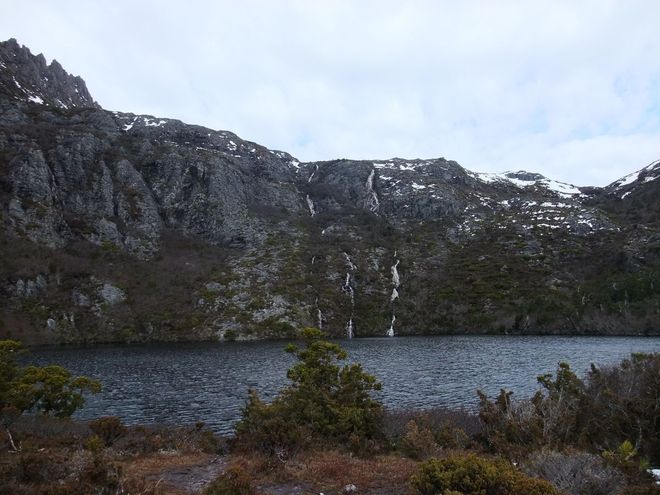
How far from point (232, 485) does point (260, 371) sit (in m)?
52.1

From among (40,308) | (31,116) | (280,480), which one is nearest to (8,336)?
(40,308)

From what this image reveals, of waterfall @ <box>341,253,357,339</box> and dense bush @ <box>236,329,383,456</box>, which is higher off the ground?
waterfall @ <box>341,253,357,339</box>

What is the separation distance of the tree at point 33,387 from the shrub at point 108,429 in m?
4.28

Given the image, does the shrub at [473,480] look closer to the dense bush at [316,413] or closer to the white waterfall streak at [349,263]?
the dense bush at [316,413]

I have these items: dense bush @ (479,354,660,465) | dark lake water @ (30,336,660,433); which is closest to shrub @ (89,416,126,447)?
dark lake water @ (30,336,660,433)

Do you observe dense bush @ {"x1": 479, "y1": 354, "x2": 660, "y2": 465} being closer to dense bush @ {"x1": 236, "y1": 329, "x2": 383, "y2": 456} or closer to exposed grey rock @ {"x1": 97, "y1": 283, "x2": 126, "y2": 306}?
Answer: dense bush @ {"x1": 236, "y1": 329, "x2": 383, "y2": 456}

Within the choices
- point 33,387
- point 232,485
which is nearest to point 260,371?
point 33,387

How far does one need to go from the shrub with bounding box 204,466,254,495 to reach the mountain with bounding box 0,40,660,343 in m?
104

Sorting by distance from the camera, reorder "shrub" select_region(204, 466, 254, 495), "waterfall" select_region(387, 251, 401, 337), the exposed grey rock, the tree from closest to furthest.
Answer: "shrub" select_region(204, 466, 254, 495) < the tree < the exposed grey rock < "waterfall" select_region(387, 251, 401, 337)

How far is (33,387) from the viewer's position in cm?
2484

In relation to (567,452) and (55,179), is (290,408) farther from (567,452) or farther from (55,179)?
(55,179)

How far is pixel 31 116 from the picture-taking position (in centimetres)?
17688

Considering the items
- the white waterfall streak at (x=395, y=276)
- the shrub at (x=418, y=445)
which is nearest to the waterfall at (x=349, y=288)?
the white waterfall streak at (x=395, y=276)

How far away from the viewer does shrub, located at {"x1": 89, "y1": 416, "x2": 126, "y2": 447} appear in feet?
70.4
